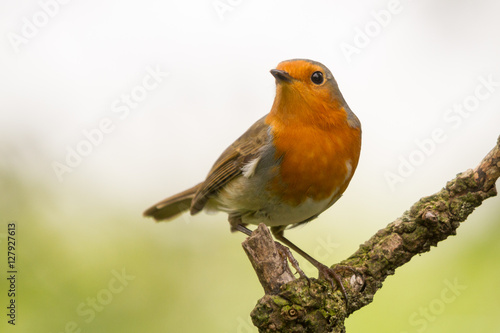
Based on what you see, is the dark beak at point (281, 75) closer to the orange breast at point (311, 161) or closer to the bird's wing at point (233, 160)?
the orange breast at point (311, 161)

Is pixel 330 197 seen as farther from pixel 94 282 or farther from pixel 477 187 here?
pixel 94 282

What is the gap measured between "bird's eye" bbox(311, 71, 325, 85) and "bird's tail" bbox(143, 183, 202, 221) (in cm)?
173

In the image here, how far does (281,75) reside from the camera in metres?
3.76

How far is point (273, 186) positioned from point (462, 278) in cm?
144

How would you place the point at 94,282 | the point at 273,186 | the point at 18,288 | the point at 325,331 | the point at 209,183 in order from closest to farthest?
the point at 325,331 → the point at 18,288 → the point at 94,282 → the point at 273,186 → the point at 209,183

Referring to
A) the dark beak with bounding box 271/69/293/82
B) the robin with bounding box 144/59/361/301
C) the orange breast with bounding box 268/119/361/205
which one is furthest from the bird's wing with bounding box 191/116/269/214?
the dark beak with bounding box 271/69/293/82

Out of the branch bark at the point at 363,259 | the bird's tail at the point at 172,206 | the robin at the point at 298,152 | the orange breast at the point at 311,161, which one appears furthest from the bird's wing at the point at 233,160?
the branch bark at the point at 363,259

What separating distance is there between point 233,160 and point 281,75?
868 millimetres

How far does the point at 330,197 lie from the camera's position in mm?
3898

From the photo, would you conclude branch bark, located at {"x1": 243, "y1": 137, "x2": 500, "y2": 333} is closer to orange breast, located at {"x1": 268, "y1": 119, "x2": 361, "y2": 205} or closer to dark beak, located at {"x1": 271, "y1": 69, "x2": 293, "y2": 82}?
orange breast, located at {"x1": 268, "y1": 119, "x2": 361, "y2": 205}

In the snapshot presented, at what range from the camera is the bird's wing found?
404 centimetres

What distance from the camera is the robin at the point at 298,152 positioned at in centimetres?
376

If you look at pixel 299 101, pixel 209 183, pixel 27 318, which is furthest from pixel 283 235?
pixel 27 318

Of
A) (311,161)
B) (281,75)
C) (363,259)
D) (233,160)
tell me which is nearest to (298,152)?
(311,161)
